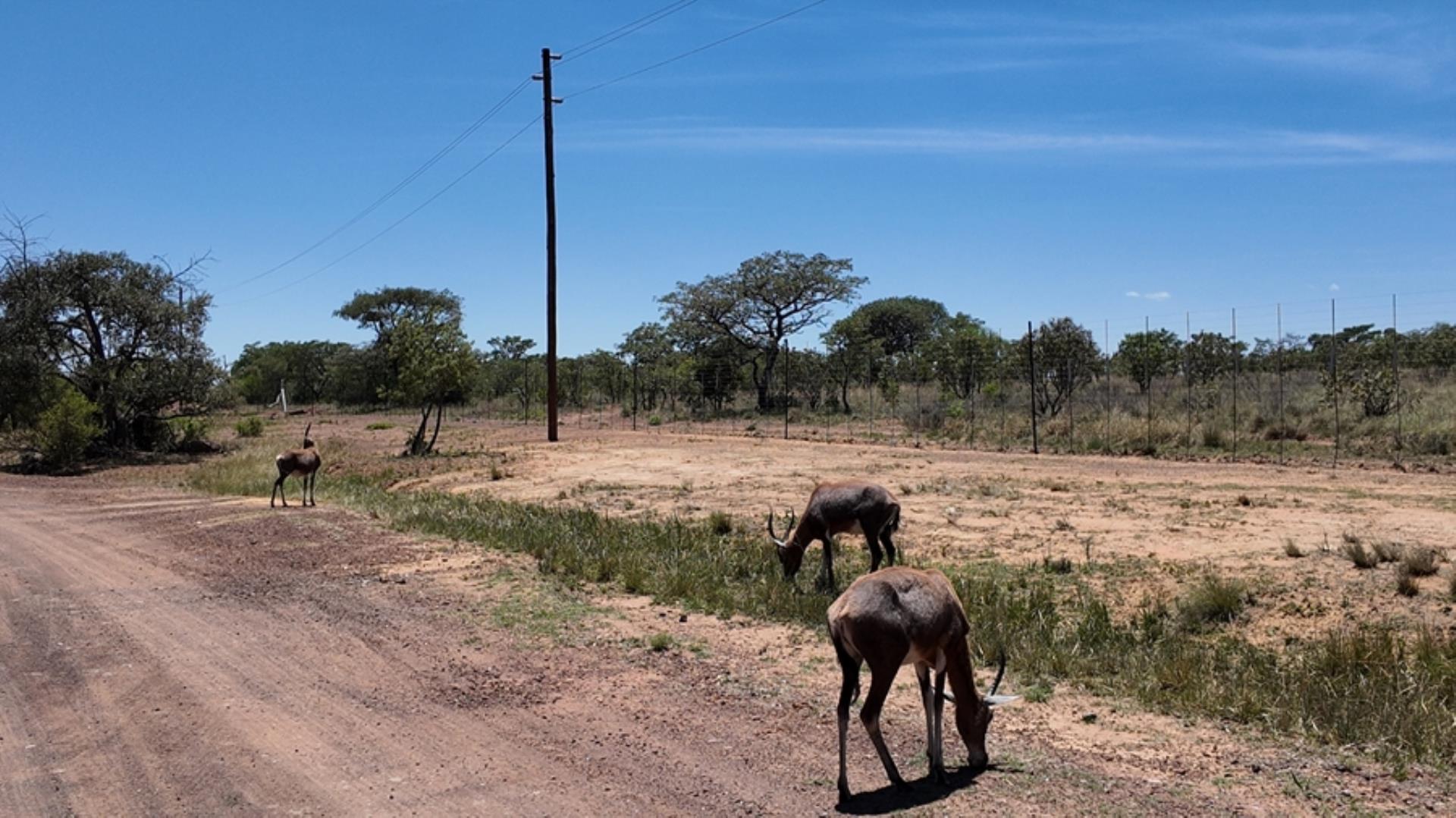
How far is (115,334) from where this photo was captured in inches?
Result: 1312

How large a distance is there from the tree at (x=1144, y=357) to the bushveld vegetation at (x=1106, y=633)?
95.2 ft

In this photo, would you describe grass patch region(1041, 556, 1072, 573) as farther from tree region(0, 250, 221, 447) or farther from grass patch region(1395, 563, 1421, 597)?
tree region(0, 250, 221, 447)

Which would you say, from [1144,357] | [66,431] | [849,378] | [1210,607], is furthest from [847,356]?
[1210,607]

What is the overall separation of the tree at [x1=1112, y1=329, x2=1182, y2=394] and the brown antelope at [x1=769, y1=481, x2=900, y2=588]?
→ 1187 inches

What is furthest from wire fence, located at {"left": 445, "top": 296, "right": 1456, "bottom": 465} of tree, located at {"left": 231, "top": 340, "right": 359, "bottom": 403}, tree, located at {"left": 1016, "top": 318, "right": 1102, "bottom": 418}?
tree, located at {"left": 231, "top": 340, "right": 359, "bottom": 403}

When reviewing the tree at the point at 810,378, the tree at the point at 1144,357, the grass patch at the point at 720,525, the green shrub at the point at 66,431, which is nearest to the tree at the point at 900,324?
the tree at the point at 810,378

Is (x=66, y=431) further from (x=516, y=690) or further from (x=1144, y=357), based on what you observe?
(x=1144, y=357)

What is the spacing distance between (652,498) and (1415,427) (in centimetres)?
1887

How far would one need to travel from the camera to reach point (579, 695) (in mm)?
8344

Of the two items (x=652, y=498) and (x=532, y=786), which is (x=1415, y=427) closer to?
(x=652, y=498)

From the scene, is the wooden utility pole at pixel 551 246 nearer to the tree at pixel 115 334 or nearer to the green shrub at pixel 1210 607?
the tree at pixel 115 334

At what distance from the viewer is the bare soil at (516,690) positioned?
6359 mm

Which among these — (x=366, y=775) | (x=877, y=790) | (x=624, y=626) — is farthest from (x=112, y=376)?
(x=877, y=790)

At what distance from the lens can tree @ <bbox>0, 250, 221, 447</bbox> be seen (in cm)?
3144
